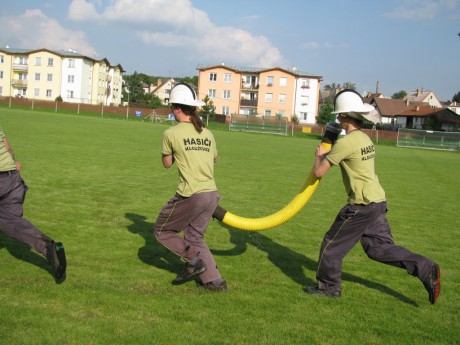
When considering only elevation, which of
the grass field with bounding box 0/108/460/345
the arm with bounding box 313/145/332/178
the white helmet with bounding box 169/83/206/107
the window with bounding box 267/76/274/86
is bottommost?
the grass field with bounding box 0/108/460/345

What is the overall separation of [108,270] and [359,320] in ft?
9.26

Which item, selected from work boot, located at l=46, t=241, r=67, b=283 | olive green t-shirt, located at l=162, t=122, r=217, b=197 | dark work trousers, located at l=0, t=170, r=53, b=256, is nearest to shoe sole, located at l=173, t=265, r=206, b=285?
olive green t-shirt, located at l=162, t=122, r=217, b=197

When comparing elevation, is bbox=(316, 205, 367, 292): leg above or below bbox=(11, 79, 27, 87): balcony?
below

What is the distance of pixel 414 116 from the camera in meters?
87.4


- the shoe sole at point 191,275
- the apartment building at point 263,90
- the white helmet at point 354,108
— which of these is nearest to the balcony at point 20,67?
the apartment building at point 263,90

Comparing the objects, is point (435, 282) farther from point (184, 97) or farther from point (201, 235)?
point (184, 97)

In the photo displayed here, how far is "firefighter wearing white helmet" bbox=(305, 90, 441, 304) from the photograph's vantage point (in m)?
5.02

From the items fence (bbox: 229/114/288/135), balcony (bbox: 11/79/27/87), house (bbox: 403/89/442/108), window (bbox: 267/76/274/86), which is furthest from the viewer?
house (bbox: 403/89/442/108)

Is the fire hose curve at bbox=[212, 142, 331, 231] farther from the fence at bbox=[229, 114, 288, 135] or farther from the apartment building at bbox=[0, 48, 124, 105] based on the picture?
the apartment building at bbox=[0, 48, 124, 105]

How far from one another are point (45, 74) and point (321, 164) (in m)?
89.5

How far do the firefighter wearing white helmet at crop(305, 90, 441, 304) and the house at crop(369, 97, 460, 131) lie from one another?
66.7 m

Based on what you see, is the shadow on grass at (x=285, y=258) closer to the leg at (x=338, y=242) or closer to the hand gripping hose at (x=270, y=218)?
the leg at (x=338, y=242)

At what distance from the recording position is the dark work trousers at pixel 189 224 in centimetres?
511

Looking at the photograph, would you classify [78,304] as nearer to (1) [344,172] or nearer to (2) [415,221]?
(1) [344,172]
